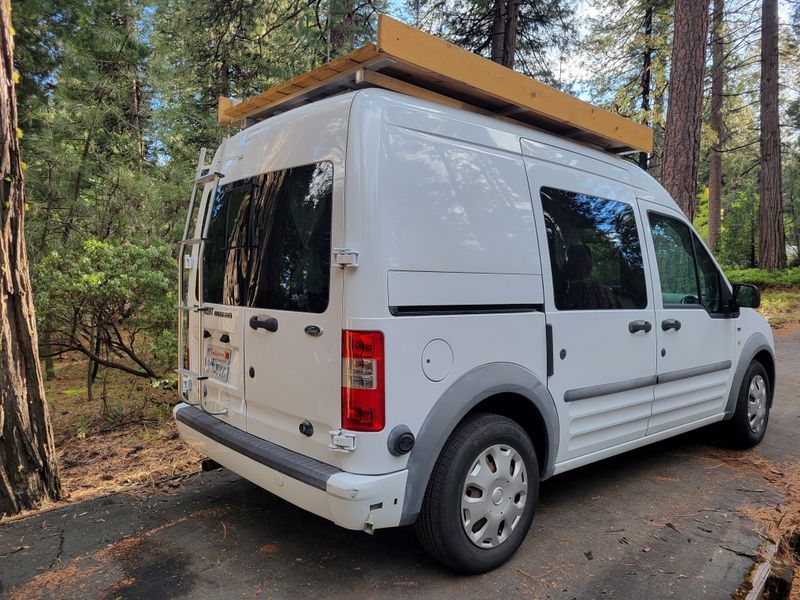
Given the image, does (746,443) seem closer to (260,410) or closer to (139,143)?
(260,410)

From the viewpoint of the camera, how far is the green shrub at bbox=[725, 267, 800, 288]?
16688 millimetres

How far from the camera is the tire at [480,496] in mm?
2672

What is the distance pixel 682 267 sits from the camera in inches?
172

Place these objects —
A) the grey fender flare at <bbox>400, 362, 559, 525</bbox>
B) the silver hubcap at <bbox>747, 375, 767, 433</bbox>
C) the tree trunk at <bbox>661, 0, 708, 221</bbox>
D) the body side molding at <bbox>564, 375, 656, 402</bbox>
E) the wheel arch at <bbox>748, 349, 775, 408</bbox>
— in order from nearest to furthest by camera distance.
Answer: the grey fender flare at <bbox>400, 362, 559, 525</bbox> → the body side molding at <bbox>564, 375, 656, 402</bbox> → the silver hubcap at <bbox>747, 375, 767, 433</bbox> → the wheel arch at <bbox>748, 349, 775, 408</bbox> → the tree trunk at <bbox>661, 0, 708, 221</bbox>

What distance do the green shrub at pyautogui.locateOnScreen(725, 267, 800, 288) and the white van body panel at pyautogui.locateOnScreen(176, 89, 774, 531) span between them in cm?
1616

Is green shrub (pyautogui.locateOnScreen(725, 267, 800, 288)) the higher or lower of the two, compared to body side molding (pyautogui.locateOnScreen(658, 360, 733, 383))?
higher

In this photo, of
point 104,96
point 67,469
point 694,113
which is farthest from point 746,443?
point 104,96

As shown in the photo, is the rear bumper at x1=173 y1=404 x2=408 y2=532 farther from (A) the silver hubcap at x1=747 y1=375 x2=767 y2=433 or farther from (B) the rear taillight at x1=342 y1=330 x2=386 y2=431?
(A) the silver hubcap at x1=747 y1=375 x2=767 y2=433

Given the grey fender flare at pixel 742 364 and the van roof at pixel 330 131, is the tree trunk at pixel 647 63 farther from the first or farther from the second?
the van roof at pixel 330 131

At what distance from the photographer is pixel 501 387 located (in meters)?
2.89

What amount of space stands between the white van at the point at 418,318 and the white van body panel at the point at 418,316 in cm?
1

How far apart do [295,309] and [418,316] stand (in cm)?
67

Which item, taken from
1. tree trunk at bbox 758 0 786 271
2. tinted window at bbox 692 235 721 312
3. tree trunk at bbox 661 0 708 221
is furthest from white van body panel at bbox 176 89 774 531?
tree trunk at bbox 758 0 786 271

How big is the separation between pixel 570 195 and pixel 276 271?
1943 mm
